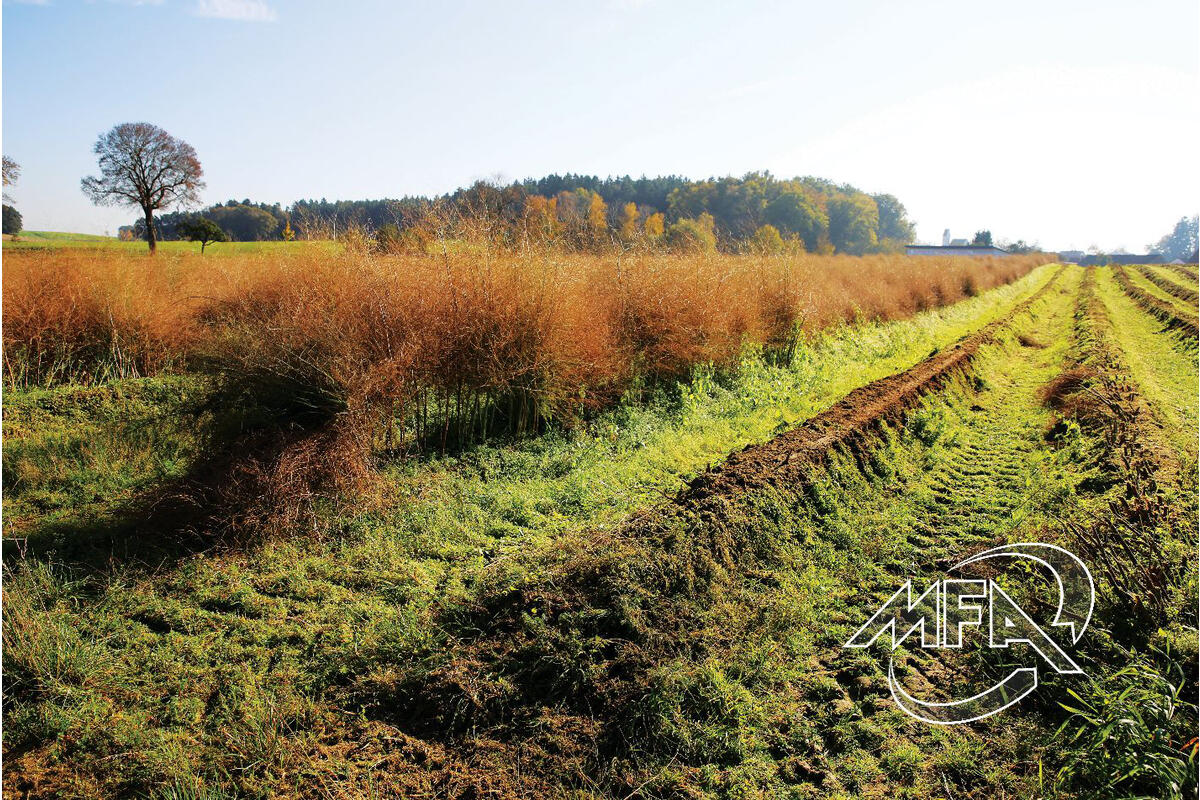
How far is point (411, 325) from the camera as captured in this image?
→ 6.73 m

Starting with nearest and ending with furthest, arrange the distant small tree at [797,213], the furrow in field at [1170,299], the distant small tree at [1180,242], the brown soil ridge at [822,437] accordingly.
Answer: the brown soil ridge at [822,437]
the furrow in field at [1170,299]
the distant small tree at [797,213]
the distant small tree at [1180,242]

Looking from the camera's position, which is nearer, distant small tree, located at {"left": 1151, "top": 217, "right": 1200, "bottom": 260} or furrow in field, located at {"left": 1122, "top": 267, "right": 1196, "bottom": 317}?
furrow in field, located at {"left": 1122, "top": 267, "right": 1196, "bottom": 317}

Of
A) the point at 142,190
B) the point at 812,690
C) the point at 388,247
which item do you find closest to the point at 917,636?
the point at 812,690

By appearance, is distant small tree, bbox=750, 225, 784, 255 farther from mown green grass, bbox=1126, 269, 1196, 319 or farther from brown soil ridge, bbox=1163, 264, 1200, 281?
brown soil ridge, bbox=1163, 264, 1200, 281

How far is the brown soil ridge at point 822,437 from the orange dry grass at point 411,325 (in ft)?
9.23

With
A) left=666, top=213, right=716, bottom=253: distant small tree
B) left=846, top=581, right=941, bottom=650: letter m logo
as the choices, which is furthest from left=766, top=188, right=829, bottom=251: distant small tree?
left=846, top=581, right=941, bottom=650: letter m logo

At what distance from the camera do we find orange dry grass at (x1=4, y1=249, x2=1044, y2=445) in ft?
19.6

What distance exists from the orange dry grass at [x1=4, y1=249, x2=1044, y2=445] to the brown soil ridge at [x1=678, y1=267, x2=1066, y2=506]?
2812 mm

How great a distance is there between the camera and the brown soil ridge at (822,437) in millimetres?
5387

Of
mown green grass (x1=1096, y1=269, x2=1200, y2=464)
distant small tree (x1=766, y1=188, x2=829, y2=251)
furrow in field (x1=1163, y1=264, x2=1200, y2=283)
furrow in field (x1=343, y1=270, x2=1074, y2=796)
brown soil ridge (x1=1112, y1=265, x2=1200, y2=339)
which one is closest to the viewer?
furrow in field (x1=343, y1=270, x2=1074, y2=796)

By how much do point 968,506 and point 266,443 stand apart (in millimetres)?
6623

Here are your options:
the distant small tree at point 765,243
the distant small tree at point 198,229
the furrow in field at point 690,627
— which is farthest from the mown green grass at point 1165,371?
the distant small tree at point 198,229

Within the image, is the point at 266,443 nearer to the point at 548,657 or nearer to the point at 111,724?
the point at 111,724

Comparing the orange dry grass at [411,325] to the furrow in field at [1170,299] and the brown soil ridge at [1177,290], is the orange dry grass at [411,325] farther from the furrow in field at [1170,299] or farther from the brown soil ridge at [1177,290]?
the brown soil ridge at [1177,290]
